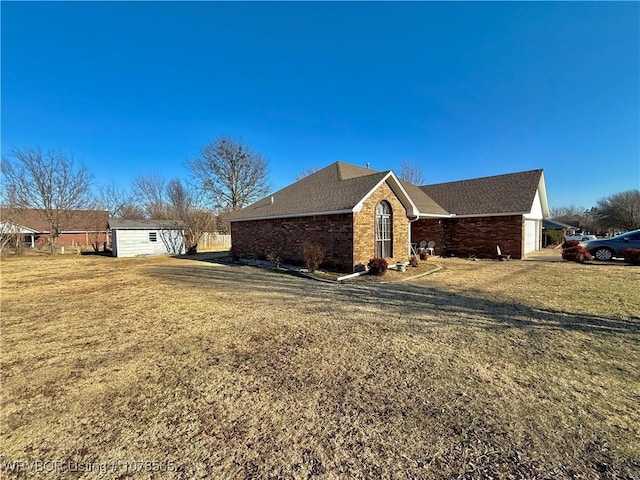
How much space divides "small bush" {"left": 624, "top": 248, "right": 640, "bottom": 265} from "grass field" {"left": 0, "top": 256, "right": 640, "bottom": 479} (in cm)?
878

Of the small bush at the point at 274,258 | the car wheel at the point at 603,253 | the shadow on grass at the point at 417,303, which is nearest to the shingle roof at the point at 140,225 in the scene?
the small bush at the point at 274,258

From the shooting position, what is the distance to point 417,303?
271 inches

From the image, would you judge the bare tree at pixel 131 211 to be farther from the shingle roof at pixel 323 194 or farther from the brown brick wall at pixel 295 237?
the shingle roof at pixel 323 194

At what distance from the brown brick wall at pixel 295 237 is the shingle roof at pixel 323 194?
1.35ft

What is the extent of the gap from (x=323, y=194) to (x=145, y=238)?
18650 mm

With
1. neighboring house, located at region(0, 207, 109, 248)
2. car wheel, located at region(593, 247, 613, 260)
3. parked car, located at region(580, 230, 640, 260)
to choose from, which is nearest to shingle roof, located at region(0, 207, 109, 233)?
neighboring house, located at region(0, 207, 109, 248)

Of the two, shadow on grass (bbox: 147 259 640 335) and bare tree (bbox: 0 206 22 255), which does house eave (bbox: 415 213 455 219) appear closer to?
shadow on grass (bbox: 147 259 640 335)

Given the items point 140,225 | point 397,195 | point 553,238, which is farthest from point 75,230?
point 553,238

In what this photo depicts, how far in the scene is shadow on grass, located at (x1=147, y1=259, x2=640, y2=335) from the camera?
5.28 m

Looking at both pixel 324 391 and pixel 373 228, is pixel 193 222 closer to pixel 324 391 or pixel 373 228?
pixel 373 228

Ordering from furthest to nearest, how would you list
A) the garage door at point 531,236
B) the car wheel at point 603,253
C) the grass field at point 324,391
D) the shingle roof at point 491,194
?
1. the garage door at point 531,236
2. the shingle roof at point 491,194
3. the car wheel at point 603,253
4. the grass field at point 324,391

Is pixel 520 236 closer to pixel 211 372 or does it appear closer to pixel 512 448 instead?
pixel 512 448

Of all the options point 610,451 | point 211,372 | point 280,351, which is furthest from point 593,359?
point 211,372

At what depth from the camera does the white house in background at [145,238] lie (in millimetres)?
22656
